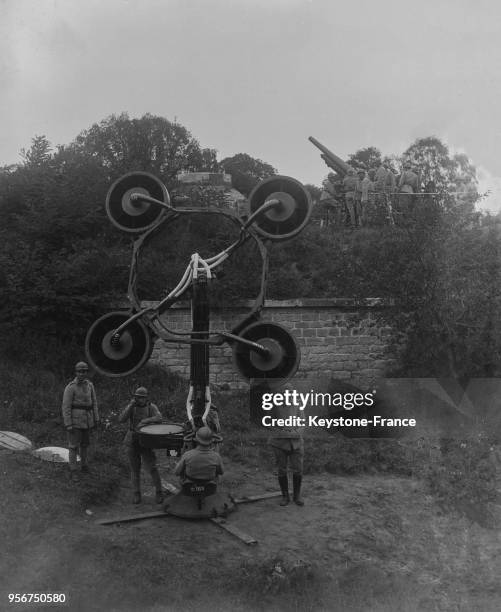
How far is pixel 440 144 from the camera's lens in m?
28.8

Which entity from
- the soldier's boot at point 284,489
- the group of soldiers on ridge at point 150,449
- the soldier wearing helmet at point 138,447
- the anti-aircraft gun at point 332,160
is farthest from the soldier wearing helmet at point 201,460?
the anti-aircraft gun at point 332,160

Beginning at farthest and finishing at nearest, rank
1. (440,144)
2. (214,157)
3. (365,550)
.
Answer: (440,144)
(214,157)
(365,550)

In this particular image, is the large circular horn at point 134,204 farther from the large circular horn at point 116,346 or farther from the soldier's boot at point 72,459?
the soldier's boot at point 72,459

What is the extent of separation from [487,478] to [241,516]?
393 centimetres

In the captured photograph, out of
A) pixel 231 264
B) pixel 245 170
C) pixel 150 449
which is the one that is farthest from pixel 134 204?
pixel 245 170

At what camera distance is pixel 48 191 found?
15.0 meters

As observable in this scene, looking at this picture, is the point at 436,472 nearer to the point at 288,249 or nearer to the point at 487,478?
the point at 487,478

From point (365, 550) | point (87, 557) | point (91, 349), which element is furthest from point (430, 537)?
point (91, 349)

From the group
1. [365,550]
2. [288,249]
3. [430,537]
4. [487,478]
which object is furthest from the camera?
[288,249]

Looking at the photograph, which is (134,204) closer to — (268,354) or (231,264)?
(268,354)

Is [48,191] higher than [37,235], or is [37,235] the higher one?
[48,191]

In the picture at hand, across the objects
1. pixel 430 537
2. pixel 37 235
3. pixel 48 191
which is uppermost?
pixel 48 191

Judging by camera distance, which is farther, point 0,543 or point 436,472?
point 436,472

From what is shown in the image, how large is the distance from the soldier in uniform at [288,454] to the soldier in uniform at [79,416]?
258 cm
